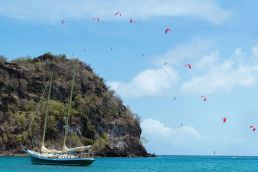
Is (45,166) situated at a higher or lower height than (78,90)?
lower

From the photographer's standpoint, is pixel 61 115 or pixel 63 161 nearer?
pixel 63 161

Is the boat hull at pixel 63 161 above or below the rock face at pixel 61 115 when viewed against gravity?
below

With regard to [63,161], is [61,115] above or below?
above

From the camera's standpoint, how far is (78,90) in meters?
196

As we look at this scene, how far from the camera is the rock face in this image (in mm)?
173750

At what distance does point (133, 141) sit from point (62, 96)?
2909cm

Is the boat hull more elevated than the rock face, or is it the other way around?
the rock face

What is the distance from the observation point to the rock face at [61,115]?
174 m

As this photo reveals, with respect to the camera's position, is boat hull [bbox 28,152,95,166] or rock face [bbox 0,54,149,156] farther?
rock face [bbox 0,54,149,156]

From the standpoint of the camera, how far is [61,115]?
596 ft

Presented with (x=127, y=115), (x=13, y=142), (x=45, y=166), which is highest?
(x=127, y=115)

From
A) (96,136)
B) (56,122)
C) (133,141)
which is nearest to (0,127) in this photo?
(56,122)

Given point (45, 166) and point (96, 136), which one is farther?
point (96, 136)

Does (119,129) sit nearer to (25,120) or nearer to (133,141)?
(133,141)
